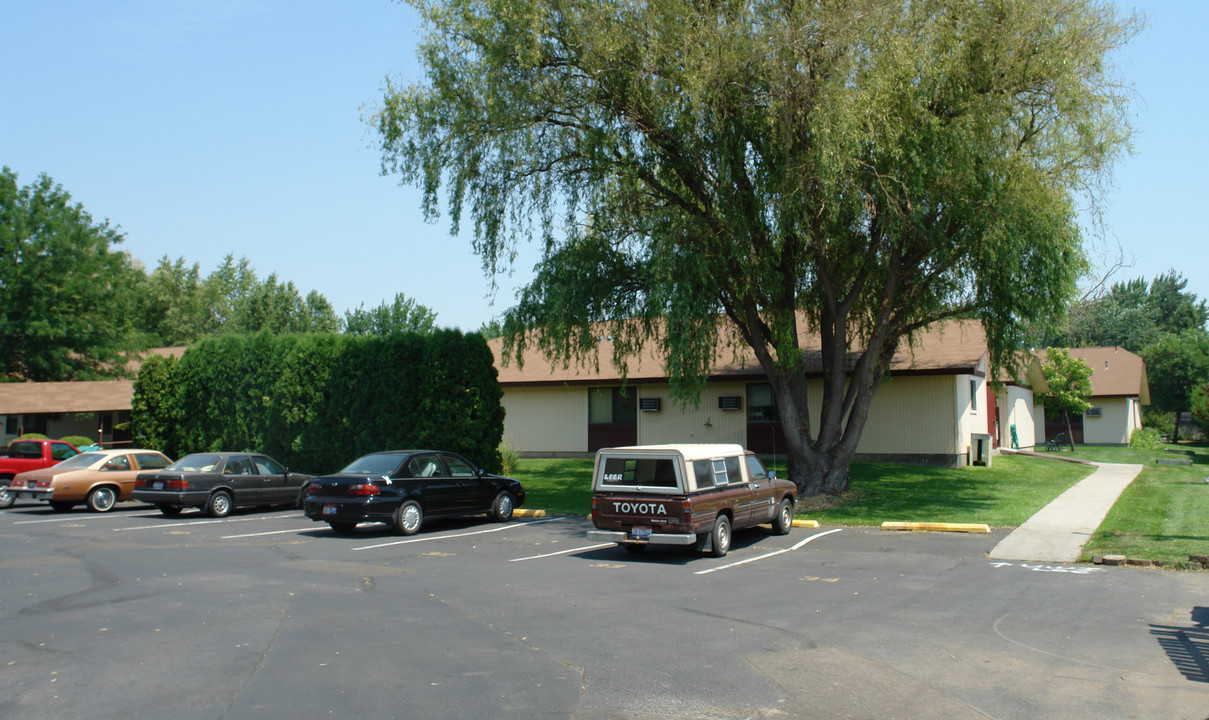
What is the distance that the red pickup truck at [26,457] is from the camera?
2222 centimetres

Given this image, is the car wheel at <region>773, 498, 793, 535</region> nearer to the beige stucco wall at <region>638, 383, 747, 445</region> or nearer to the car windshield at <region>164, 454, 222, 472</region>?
the car windshield at <region>164, 454, 222, 472</region>

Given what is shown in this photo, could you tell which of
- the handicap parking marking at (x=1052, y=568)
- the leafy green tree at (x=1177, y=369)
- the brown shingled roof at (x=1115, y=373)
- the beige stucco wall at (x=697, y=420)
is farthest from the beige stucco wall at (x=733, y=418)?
the leafy green tree at (x=1177, y=369)

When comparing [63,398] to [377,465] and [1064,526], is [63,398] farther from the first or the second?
[1064,526]

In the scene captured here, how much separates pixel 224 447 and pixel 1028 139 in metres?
25.3

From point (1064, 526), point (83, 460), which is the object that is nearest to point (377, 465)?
point (83, 460)

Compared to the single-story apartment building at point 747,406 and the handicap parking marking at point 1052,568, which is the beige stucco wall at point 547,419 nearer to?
the single-story apartment building at point 747,406

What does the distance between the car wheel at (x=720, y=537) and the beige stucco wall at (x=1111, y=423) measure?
44638 mm

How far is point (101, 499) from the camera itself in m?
20.3

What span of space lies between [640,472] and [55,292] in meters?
44.9

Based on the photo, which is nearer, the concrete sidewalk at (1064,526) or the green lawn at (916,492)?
the concrete sidewalk at (1064,526)

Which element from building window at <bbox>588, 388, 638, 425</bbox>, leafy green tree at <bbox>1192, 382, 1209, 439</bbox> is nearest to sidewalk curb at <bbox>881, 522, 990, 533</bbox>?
building window at <bbox>588, 388, 638, 425</bbox>

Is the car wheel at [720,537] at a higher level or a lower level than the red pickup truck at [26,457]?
lower

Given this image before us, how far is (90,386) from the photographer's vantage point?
39.2 m

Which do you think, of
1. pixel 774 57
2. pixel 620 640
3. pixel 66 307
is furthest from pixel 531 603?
pixel 66 307
